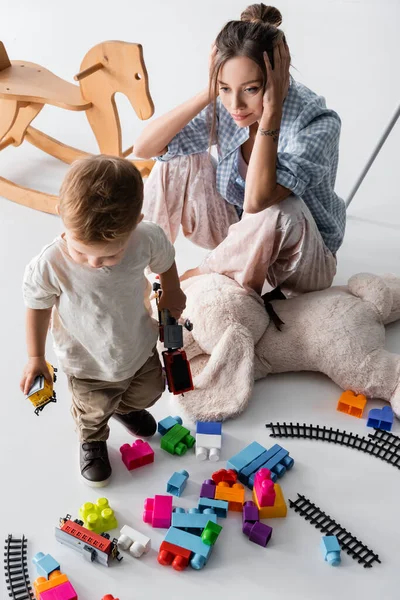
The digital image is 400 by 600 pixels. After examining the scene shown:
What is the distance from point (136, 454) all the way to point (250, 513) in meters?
0.25

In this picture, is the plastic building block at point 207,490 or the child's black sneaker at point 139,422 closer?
the plastic building block at point 207,490

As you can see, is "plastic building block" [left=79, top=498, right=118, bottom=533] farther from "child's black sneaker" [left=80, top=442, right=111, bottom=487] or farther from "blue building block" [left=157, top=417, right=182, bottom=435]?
"blue building block" [left=157, top=417, right=182, bottom=435]

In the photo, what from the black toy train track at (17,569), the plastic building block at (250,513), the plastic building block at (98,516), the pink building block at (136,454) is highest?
the plastic building block at (250,513)

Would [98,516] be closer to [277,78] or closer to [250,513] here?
[250,513]

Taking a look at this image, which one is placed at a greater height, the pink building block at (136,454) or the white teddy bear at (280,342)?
the white teddy bear at (280,342)

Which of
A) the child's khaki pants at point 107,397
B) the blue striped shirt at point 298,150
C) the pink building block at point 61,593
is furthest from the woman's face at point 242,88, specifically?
the pink building block at point 61,593

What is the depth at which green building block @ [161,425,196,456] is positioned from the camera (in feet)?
4.72

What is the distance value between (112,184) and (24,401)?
697mm

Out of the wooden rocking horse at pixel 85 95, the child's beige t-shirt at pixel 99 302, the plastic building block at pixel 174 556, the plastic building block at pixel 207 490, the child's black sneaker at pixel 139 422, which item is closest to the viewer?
the child's beige t-shirt at pixel 99 302

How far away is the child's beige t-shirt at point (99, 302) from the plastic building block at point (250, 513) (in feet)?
1.06

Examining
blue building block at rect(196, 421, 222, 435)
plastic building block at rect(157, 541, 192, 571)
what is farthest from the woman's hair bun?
plastic building block at rect(157, 541, 192, 571)

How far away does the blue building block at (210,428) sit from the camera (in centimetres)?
145

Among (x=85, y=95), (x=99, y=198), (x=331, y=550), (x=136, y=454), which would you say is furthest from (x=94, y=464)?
(x=85, y=95)

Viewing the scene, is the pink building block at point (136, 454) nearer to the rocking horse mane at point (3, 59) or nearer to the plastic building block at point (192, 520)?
the plastic building block at point (192, 520)
